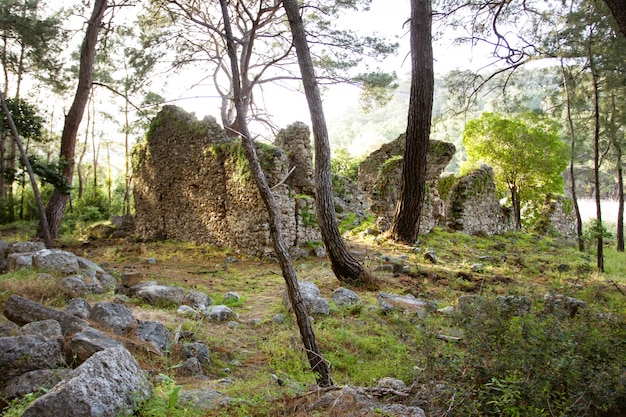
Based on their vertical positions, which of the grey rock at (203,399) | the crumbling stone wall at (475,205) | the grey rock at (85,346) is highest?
the crumbling stone wall at (475,205)

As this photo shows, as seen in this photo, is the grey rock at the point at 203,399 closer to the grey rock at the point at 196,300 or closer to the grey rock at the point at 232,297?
the grey rock at the point at 196,300

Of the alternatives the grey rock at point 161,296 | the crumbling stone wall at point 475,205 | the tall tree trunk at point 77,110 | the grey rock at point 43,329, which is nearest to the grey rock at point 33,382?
the grey rock at point 43,329

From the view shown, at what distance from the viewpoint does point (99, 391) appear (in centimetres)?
237

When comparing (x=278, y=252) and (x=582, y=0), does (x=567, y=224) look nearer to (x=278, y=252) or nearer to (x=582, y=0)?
(x=582, y=0)

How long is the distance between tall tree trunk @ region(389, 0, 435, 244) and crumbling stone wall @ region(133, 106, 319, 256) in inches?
137

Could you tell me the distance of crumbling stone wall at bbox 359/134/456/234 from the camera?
11867mm

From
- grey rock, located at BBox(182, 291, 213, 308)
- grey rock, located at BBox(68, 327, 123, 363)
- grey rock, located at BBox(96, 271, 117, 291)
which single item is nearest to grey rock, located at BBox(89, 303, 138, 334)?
grey rock, located at BBox(68, 327, 123, 363)

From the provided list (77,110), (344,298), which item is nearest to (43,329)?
(344,298)

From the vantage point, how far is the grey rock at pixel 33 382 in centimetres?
275

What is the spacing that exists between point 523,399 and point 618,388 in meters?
0.58

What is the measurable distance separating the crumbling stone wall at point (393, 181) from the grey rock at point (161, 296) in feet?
17.6

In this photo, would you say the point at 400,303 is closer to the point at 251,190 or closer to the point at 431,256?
the point at 431,256

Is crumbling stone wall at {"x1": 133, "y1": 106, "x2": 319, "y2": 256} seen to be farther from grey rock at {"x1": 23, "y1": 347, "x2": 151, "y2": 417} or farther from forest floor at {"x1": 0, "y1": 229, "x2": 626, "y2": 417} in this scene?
grey rock at {"x1": 23, "y1": 347, "x2": 151, "y2": 417}

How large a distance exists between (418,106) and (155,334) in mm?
6495
